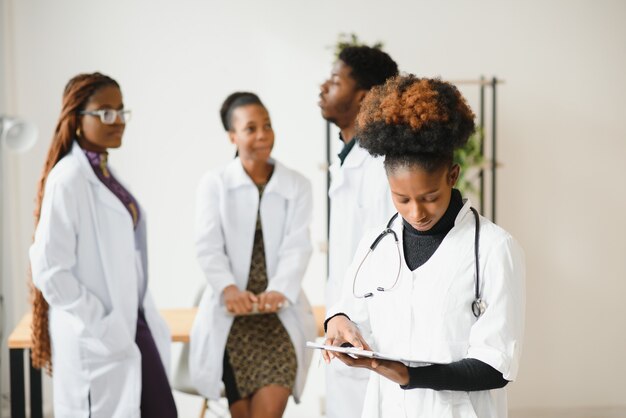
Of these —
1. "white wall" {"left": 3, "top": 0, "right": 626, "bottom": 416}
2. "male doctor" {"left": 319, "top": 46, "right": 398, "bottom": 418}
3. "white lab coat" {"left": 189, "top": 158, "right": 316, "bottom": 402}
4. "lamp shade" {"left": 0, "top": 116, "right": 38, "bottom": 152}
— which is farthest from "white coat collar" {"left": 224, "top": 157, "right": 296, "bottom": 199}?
"white wall" {"left": 3, "top": 0, "right": 626, "bottom": 416}

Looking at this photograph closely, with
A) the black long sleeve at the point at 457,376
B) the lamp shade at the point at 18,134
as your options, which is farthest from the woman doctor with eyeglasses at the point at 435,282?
the lamp shade at the point at 18,134

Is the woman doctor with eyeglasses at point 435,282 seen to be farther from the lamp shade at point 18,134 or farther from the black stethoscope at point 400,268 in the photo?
the lamp shade at point 18,134

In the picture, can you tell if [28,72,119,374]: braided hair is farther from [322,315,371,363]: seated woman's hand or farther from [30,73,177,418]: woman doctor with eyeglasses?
[322,315,371,363]: seated woman's hand

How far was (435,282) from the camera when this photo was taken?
1.83 meters

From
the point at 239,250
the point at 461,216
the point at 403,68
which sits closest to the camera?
the point at 461,216

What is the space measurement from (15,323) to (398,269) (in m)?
3.17

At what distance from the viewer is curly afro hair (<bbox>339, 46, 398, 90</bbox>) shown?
296 cm

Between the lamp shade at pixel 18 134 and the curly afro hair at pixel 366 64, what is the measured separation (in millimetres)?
1351

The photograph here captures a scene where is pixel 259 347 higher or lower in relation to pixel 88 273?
lower

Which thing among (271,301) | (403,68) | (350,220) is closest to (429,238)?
(350,220)

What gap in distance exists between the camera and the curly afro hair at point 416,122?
1.76 m

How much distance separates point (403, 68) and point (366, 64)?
1.58 metres

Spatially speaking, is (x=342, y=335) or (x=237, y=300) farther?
(x=237, y=300)

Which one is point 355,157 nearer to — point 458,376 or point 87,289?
point 87,289
